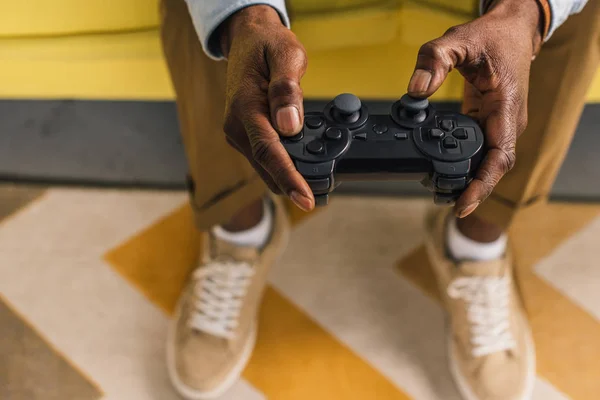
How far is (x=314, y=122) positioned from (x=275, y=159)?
51mm

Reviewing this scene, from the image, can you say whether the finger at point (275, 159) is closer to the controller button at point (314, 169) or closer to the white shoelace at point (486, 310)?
the controller button at point (314, 169)

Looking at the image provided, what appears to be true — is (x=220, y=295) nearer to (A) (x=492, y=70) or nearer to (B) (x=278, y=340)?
(B) (x=278, y=340)

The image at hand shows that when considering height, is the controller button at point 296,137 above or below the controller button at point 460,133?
below

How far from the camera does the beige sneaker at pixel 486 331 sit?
2.22ft

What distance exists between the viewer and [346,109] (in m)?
0.43

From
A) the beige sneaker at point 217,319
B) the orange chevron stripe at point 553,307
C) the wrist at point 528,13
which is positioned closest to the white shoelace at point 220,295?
the beige sneaker at point 217,319

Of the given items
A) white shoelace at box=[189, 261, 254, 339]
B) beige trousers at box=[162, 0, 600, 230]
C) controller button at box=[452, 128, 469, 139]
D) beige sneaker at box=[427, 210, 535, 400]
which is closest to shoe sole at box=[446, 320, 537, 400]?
beige sneaker at box=[427, 210, 535, 400]

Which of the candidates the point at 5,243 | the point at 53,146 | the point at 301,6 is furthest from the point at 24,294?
the point at 301,6

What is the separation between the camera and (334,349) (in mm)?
733

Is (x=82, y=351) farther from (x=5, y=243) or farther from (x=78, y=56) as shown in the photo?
(x=78, y=56)

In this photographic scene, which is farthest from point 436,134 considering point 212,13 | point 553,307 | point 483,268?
point 553,307

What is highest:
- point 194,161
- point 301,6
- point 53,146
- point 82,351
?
point 301,6

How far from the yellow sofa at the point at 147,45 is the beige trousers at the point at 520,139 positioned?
11 cm

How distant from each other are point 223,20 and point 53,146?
1.80 ft
